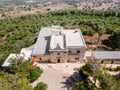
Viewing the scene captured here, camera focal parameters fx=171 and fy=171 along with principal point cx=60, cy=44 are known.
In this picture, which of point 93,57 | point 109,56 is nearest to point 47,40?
point 93,57

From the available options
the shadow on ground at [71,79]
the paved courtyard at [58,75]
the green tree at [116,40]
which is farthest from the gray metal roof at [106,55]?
the shadow on ground at [71,79]

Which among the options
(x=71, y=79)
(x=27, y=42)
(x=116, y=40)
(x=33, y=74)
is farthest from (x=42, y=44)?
(x=116, y=40)

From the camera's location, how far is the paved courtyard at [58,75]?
4475cm

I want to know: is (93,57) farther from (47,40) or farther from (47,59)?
(47,40)

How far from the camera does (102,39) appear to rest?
73.7 metres

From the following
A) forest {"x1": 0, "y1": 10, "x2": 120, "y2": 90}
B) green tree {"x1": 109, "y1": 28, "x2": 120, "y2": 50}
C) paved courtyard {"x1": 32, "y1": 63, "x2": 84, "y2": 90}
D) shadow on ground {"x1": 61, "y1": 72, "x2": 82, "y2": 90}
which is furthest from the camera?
green tree {"x1": 109, "y1": 28, "x2": 120, "y2": 50}

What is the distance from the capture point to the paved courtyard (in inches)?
1762

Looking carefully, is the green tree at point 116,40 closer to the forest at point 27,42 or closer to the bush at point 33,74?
the forest at point 27,42

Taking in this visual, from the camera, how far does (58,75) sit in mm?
49125

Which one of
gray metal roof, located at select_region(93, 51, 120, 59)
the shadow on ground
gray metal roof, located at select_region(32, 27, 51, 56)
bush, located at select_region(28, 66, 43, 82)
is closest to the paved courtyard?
the shadow on ground

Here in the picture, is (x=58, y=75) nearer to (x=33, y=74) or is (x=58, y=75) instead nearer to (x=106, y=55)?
(x=33, y=74)

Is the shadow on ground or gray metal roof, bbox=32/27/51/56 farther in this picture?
gray metal roof, bbox=32/27/51/56

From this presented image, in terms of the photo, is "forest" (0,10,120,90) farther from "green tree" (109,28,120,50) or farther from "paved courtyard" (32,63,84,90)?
"paved courtyard" (32,63,84,90)

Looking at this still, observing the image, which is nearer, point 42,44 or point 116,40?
point 42,44
